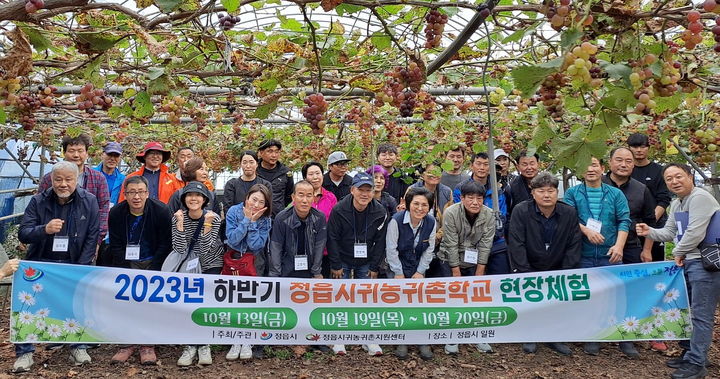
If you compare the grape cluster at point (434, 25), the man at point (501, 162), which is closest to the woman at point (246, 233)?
the grape cluster at point (434, 25)

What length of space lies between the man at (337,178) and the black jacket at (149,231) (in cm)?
186

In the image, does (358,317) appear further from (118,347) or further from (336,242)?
(118,347)

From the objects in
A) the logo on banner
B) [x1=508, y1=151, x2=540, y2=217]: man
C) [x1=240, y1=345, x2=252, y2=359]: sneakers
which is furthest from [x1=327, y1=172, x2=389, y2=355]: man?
the logo on banner

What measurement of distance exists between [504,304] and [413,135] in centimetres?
388

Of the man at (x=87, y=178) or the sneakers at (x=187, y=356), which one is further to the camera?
the man at (x=87, y=178)

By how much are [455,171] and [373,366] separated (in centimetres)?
271

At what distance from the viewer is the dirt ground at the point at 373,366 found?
146 inches

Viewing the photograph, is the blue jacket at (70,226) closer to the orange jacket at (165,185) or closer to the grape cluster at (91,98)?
the orange jacket at (165,185)

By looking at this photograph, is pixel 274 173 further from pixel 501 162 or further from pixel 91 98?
pixel 91 98

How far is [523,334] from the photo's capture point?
12.9 feet

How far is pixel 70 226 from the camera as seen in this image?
3.72m

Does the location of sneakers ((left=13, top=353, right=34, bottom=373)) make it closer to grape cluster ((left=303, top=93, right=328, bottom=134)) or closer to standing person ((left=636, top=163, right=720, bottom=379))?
grape cluster ((left=303, top=93, right=328, bottom=134))

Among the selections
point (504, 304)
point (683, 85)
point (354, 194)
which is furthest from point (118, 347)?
point (683, 85)

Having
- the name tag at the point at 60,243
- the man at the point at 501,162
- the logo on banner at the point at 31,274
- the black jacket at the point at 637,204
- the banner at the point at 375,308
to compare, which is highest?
the man at the point at 501,162
